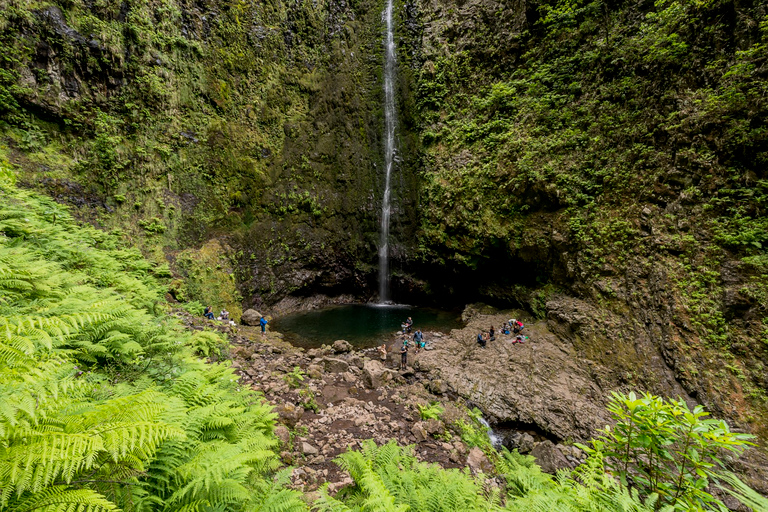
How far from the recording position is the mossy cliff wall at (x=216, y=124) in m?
10.7

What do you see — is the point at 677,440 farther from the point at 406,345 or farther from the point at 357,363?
the point at 406,345

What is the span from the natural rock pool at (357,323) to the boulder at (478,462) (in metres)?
6.85

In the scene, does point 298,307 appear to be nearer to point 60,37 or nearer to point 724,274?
point 60,37

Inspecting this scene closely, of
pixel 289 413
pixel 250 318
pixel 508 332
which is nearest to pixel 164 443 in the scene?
pixel 289 413

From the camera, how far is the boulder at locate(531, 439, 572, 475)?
641 cm

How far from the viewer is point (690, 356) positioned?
7.80 m

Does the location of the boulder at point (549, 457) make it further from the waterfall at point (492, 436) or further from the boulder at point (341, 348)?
the boulder at point (341, 348)

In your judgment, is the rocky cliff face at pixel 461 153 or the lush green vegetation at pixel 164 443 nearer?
the lush green vegetation at pixel 164 443

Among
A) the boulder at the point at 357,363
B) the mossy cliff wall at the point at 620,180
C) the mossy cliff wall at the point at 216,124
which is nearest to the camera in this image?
the mossy cliff wall at the point at 620,180

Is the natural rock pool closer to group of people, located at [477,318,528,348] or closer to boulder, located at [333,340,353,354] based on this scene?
boulder, located at [333,340,353,354]

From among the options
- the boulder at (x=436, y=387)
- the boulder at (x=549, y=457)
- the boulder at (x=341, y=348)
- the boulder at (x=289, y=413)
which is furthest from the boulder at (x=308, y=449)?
the boulder at (x=341, y=348)

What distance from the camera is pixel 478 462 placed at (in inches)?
233

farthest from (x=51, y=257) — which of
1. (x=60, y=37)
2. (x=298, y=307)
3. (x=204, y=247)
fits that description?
(x=298, y=307)

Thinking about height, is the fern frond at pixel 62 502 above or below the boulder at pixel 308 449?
above
